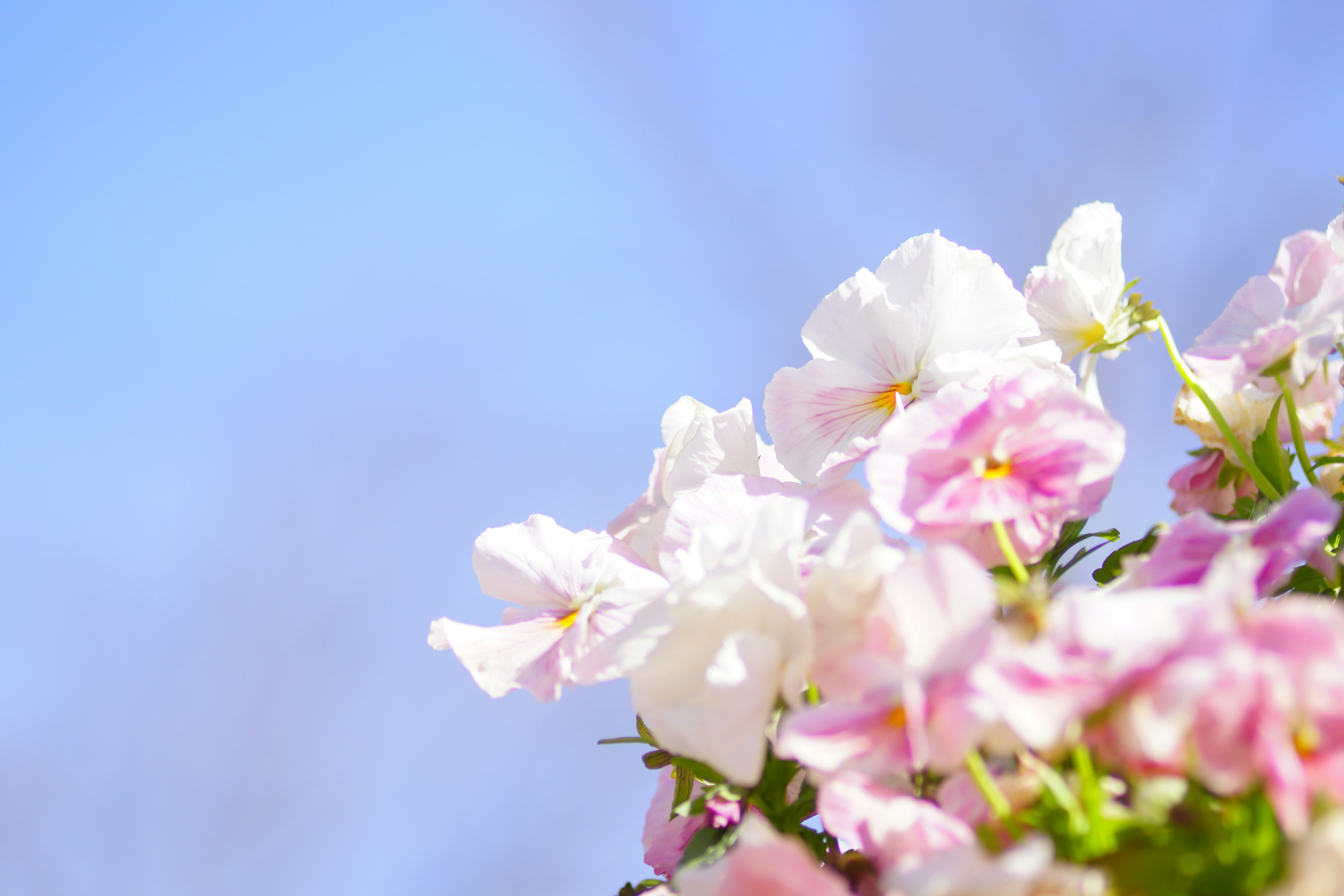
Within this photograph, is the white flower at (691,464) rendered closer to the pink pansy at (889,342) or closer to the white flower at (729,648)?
the pink pansy at (889,342)

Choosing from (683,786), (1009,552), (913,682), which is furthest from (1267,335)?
(683,786)

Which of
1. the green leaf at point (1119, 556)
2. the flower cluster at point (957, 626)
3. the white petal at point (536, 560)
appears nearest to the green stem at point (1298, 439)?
the flower cluster at point (957, 626)

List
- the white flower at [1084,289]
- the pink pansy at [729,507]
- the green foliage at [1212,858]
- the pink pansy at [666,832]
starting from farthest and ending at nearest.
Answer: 1. the white flower at [1084,289]
2. the pink pansy at [666,832]
3. the pink pansy at [729,507]
4. the green foliage at [1212,858]

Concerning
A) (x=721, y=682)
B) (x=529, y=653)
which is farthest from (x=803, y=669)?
(x=529, y=653)

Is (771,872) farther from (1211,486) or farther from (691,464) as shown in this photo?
(1211,486)

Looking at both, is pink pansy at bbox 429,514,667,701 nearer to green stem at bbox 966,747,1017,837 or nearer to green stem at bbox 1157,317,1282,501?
green stem at bbox 966,747,1017,837

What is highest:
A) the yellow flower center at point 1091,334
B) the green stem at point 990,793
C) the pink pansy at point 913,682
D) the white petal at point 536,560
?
the yellow flower center at point 1091,334

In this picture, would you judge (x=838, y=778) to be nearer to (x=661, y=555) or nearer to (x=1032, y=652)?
(x=1032, y=652)
